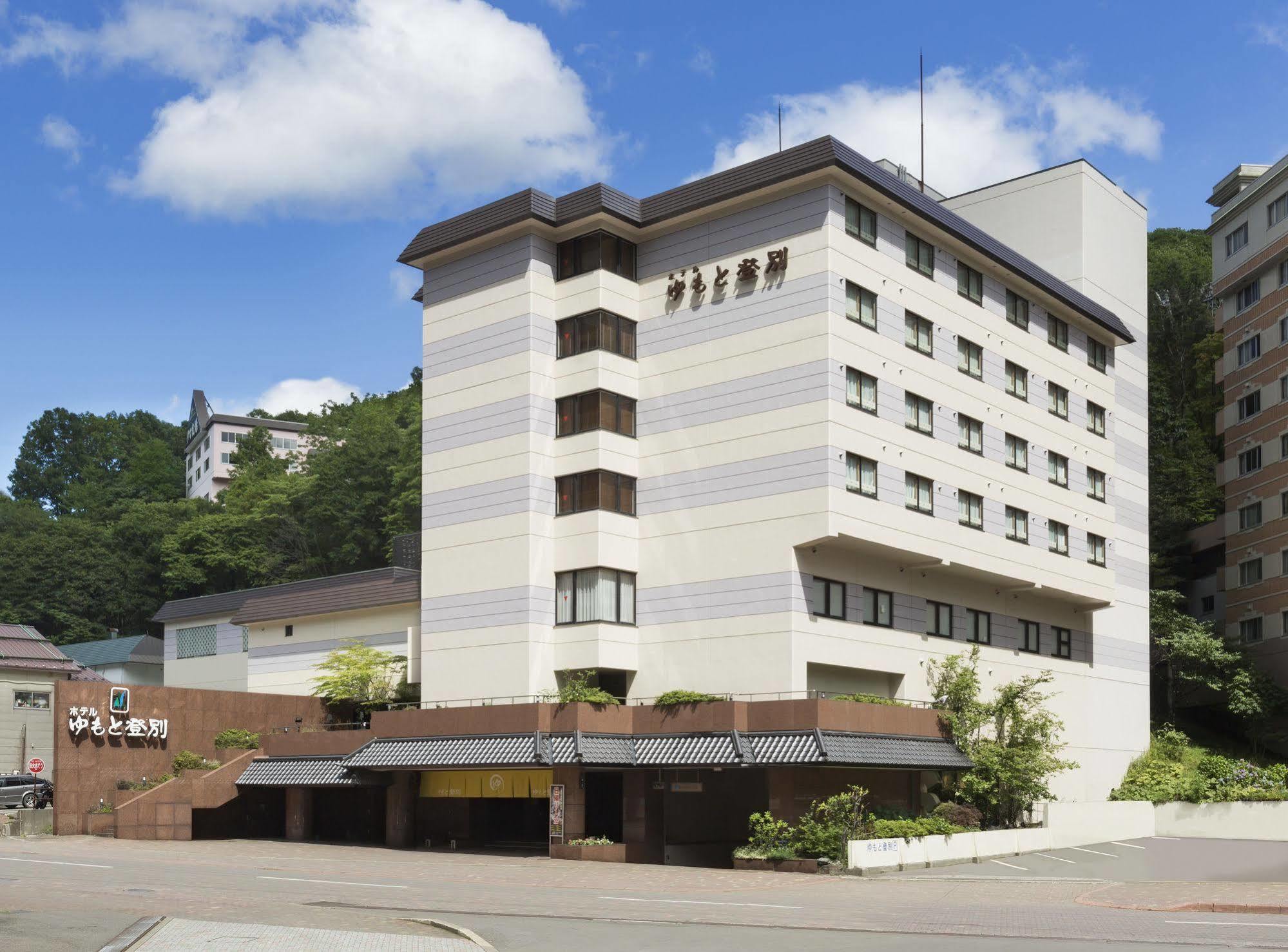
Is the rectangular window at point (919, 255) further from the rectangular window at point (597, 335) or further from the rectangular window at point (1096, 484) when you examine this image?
the rectangular window at point (1096, 484)

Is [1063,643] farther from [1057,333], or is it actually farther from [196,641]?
[196,641]

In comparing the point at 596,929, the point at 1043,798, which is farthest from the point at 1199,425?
the point at 596,929

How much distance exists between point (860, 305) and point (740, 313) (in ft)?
13.4

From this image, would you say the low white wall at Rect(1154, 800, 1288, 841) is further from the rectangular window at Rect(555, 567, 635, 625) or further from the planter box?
the rectangular window at Rect(555, 567, 635, 625)

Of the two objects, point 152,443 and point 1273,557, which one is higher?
point 152,443

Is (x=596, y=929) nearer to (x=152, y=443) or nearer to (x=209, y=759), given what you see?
(x=209, y=759)

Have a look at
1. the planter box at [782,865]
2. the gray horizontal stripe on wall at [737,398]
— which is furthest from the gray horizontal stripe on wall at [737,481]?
the planter box at [782,865]

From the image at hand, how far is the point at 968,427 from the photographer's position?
53.3m

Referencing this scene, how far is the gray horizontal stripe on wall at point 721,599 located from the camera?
45.5m

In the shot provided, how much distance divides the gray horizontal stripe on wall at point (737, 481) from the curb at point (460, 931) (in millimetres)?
23319

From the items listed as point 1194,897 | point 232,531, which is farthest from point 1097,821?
point 232,531

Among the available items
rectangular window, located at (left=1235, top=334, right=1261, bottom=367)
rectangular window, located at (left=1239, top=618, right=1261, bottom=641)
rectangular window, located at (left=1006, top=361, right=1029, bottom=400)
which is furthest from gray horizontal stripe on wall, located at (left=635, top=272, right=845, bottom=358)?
rectangular window, located at (left=1235, top=334, right=1261, bottom=367)

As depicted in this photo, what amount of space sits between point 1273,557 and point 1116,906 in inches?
2085

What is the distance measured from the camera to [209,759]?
55.9m
